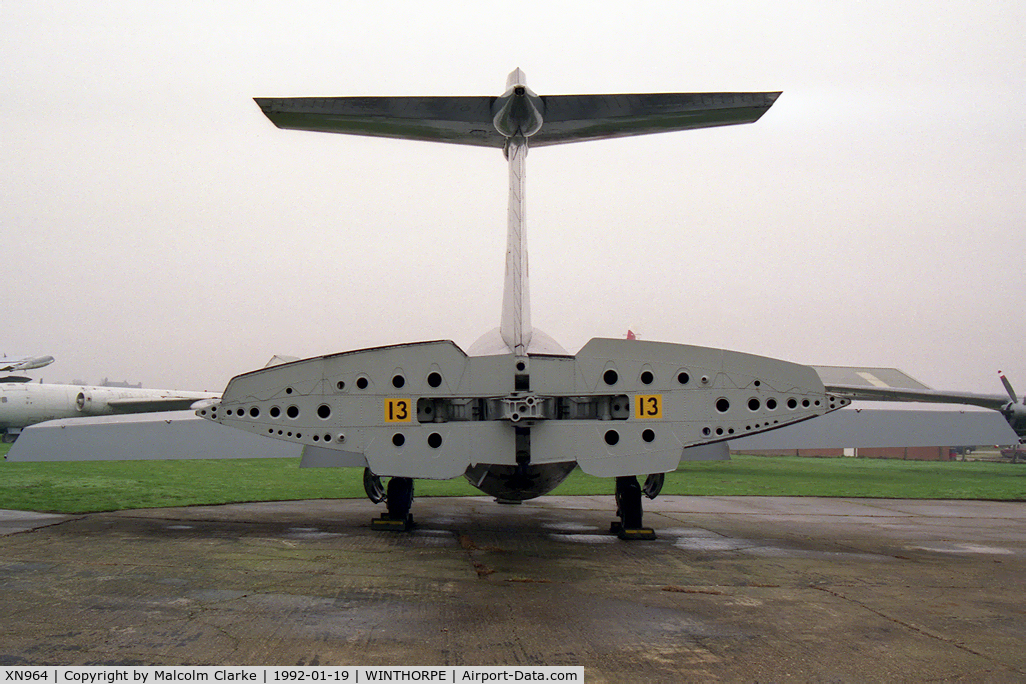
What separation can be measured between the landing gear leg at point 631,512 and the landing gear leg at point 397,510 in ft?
10.3

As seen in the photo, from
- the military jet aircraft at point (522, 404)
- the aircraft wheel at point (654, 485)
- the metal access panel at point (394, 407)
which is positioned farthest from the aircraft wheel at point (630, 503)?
the metal access panel at point (394, 407)

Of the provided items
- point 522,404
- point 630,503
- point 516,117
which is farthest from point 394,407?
point 630,503

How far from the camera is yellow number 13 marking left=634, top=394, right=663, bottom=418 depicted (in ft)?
22.2

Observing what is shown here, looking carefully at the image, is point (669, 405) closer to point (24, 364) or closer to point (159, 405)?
point (159, 405)

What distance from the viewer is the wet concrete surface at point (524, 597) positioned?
16.5ft

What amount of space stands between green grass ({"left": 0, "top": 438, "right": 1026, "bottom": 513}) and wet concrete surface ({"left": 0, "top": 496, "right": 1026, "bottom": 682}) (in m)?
2.55

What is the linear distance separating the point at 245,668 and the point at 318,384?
110 inches

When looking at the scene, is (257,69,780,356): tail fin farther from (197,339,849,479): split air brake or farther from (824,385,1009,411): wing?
(824,385,1009,411): wing

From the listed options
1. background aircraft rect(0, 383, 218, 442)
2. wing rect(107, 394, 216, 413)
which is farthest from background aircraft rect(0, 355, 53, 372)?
wing rect(107, 394, 216, 413)

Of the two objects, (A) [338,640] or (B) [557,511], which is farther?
(B) [557,511]

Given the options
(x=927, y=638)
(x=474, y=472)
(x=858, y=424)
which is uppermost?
(x=858, y=424)

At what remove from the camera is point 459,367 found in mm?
6949

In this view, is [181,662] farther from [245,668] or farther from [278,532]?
[278,532]

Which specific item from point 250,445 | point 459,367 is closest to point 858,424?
point 459,367
